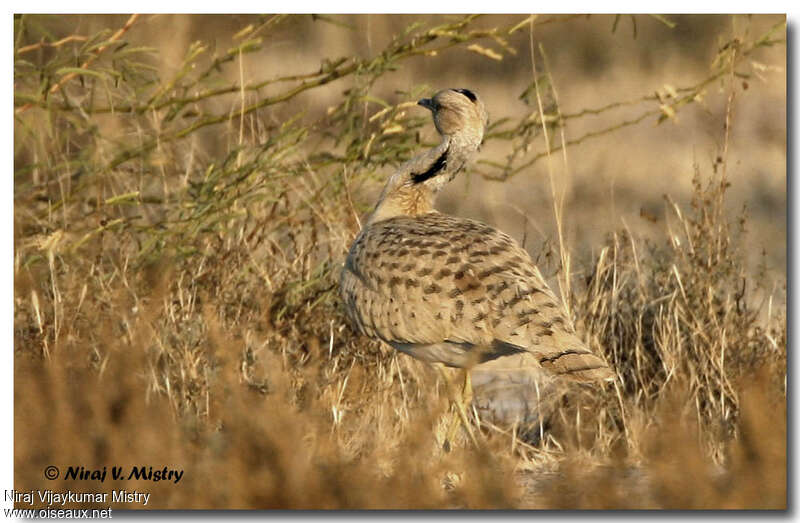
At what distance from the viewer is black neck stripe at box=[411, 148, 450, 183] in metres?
6.20

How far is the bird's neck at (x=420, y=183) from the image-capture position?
6.17m

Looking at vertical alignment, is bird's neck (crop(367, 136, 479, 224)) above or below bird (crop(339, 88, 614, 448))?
above

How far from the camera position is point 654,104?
1219 cm

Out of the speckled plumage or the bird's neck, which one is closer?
the speckled plumage

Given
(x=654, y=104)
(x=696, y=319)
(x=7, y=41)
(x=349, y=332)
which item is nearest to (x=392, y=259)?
(x=349, y=332)

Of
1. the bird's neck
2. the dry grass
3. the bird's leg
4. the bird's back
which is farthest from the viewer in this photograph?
the bird's neck

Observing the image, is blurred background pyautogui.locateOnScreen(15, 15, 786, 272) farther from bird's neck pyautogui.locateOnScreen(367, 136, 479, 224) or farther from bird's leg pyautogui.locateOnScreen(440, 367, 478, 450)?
bird's leg pyautogui.locateOnScreen(440, 367, 478, 450)

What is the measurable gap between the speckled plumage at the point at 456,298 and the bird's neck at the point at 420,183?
0.15m

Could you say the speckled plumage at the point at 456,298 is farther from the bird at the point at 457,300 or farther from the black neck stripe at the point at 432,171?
the black neck stripe at the point at 432,171

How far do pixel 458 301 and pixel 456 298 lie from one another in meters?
0.02

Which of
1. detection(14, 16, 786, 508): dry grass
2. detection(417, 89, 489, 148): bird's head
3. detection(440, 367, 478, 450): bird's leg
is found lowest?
detection(440, 367, 478, 450): bird's leg

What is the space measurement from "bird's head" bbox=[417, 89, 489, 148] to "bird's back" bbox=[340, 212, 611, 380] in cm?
58

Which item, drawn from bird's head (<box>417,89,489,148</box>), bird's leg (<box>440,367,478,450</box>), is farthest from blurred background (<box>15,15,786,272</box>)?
bird's leg (<box>440,367,478,450</box>)

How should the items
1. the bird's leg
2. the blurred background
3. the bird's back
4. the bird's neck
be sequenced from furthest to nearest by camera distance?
1. the blurred background
2. the bird's neck
3. the bird's leg
4. the bird's back
